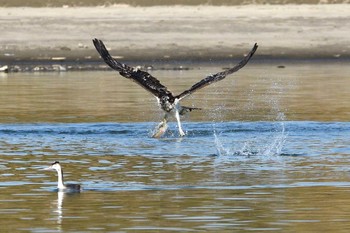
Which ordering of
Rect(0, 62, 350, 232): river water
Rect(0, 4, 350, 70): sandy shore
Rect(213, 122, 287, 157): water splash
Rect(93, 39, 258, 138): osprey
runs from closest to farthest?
1. Rect(0, 62, 350, 232): river water
2. Rect(213, 122, 287, 157): water splash
3. Rect(93, 39, 258, 138): osprey
4. Rect(0, 4, 350, 70): sandy shore

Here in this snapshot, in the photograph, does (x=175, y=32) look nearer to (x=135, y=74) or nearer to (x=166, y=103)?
(x=166, y=103)

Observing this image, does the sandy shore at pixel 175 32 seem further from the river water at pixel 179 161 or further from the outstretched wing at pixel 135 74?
the outstretched wing at pixel 135 74

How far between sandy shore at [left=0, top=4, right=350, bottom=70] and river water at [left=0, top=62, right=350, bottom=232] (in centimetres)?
1018

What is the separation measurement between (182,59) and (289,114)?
18.2m

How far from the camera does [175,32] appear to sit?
4944 centimetres

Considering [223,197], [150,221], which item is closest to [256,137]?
[223,197]

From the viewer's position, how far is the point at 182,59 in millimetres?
46000

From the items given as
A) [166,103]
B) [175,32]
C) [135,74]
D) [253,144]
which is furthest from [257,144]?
[175,32]

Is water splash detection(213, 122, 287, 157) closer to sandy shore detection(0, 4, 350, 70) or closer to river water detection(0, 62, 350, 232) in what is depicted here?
river water detection(0, 62, 350, 232)

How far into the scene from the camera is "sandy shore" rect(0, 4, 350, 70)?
1831 inches

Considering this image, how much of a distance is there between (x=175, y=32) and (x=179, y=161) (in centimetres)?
2975

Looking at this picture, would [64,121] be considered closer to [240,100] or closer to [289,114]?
[289,114]

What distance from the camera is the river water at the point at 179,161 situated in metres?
14.4

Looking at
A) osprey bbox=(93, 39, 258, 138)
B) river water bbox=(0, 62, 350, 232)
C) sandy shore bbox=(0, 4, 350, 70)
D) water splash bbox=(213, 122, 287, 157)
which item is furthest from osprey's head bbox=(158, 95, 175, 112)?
sandy shore bbox=(0, 4, 350, 70)
